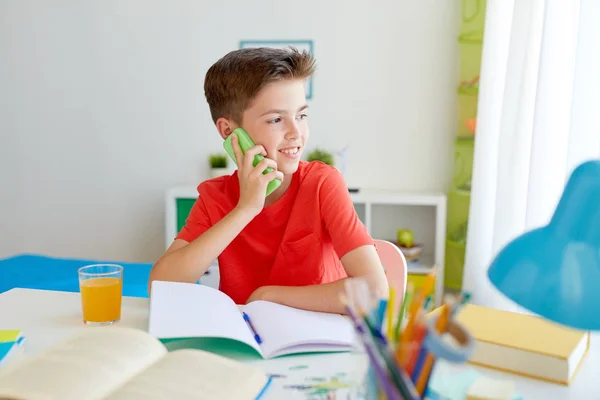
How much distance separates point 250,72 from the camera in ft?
4.72

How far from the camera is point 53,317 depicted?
3.69ft

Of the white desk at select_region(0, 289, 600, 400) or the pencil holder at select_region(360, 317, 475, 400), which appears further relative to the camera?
the white desk at select_region(0, 289, 600, 400)

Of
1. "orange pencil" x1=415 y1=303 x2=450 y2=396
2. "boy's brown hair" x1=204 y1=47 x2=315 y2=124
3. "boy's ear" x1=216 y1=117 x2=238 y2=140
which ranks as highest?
"boy's brown hair" x1=204 y1=47 x2=315 y2=124

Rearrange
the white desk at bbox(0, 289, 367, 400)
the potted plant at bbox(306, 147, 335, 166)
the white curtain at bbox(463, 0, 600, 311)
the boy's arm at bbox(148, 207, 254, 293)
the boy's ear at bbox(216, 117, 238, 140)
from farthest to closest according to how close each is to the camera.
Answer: the potted plant at bbox(306, 147, 335, 166)
the white curtain at bbox(463, 0, 600, 311)
the boy's ear at bbox(216, 117, 238, 140)
the boy's arm at bbox(148, 207, 254, 293)
the white desk at bbox(0, 289, 367, 400)

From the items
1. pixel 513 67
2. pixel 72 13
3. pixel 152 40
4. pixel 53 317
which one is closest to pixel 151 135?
pixel 152 40

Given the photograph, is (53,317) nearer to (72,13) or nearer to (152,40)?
(152,40)

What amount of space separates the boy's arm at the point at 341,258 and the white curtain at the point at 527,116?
2.31 ft

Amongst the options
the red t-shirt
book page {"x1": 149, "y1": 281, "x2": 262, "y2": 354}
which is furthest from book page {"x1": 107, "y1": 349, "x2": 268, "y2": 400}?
the red t-shirt

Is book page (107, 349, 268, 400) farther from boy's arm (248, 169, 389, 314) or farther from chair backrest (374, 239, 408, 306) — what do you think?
chair backrest (374, 239, 408, 306)

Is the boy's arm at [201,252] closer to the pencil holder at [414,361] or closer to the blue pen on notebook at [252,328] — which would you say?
the blue pen on notebook at [252,328]

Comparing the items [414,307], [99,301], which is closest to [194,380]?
[414,307]

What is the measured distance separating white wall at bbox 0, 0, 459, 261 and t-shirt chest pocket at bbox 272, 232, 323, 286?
1877mm

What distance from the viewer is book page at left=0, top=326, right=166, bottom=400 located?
708 millimetres

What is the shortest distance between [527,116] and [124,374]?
2106 millimetres
